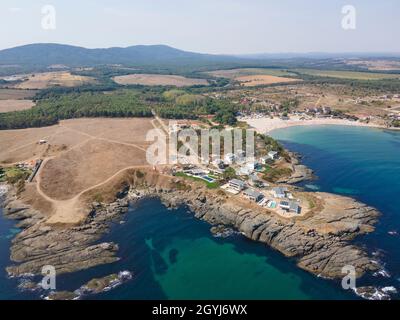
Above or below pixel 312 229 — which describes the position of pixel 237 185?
above

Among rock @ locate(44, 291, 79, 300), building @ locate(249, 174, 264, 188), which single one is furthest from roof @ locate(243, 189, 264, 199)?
rock @ locate(44, 291, 79, 300)

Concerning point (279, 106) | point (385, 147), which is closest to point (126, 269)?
point (385, 147)

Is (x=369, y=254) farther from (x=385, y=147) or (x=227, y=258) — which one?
(x=385, y=147)

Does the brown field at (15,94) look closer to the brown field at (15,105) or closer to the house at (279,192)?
the brown field at (15,105)

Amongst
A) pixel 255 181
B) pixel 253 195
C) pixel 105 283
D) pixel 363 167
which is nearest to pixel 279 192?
pixel 253 195

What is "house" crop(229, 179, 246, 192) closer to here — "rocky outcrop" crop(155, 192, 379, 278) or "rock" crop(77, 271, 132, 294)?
"rocky outcrop" crop(155, 192, 379, 278)

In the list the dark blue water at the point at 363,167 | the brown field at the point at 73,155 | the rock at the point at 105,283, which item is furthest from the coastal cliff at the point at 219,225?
the rock at the point at 105,283

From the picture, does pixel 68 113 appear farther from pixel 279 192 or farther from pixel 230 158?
pixel 279 192
